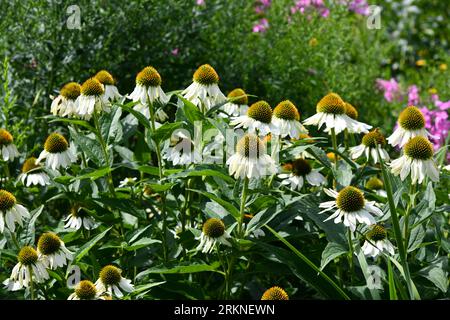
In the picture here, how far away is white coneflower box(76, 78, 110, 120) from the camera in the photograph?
2.22 m

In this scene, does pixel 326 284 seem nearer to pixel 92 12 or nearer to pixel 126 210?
pixel 126 210

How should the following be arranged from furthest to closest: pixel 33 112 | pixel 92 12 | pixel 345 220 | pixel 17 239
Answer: pixel 92 12 → pixel 33 112 → pixel 17 239 → pixel 345 220

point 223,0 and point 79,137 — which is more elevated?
point 223,0

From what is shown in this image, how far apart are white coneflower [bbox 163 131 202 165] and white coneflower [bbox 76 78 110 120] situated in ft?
0.80

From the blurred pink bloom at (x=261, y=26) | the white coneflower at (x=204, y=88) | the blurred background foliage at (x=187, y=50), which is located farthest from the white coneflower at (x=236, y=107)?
the blurred pink bloom at (x=261, y=26)

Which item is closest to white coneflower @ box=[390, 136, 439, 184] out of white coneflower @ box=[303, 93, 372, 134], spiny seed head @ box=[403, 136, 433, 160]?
spiny seed head @ box=[403, 136, 433, 160]

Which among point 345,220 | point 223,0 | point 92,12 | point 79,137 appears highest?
point 223,0

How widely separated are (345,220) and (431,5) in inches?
220

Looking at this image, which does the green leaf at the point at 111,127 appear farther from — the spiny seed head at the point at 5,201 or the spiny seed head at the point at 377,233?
the spiny seed head at the point at 377,233

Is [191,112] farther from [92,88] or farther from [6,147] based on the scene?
[6,147]

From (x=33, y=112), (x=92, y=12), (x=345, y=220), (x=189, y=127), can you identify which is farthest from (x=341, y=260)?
(x=92, y=12)

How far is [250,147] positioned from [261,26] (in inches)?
111

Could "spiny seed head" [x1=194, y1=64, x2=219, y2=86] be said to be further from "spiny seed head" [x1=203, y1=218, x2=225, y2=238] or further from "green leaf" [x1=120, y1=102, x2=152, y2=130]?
"spiny seed head" [x1=203, y1=218, x2=225, y2=238]

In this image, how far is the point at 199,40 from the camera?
3.92 m
